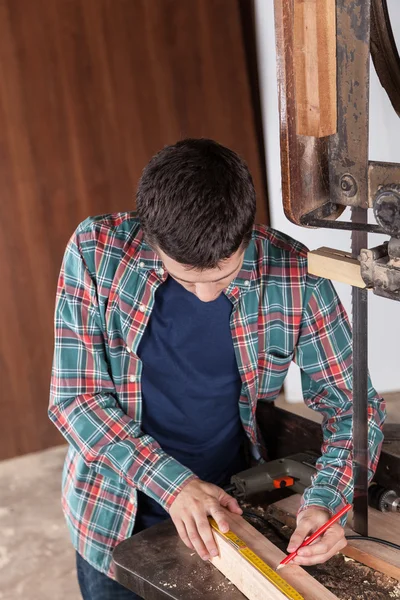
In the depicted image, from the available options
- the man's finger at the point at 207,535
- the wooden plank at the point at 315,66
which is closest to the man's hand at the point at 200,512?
the man's finger at the point at 207,535

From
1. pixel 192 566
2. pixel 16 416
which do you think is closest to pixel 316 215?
pixel 192 566

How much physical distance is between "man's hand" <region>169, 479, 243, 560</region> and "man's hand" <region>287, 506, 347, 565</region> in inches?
5.3

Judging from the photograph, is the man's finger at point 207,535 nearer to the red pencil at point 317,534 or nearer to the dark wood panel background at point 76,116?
the red pencil at point 317,534

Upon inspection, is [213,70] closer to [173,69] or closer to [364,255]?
[173,69]

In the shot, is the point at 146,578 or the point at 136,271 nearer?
the point at 146,578

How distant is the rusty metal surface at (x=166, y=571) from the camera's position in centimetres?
136

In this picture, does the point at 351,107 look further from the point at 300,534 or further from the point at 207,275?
the point at 300,534

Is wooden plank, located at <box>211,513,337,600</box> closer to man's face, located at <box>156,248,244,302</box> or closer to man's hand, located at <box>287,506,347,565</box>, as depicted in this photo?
man's hand, located at <box>287,506,347,565</box>

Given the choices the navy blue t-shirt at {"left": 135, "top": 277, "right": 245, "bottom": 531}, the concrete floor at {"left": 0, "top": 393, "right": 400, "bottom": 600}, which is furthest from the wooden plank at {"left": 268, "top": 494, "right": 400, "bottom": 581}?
the concrete floor at {"left": 0, "top": 393, "right": 400, "bottom": 600}

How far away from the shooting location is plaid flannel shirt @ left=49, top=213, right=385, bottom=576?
5.42ft

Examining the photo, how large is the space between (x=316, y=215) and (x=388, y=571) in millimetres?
650

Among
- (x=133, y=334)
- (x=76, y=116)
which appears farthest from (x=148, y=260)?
(x=76, y=116)

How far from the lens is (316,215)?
1267mm

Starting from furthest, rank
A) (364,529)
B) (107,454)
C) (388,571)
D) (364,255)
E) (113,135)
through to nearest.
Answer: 1. (113,135)
2. (107,454)
3. (364,529)
4. (388,571)
5. (364,255)
